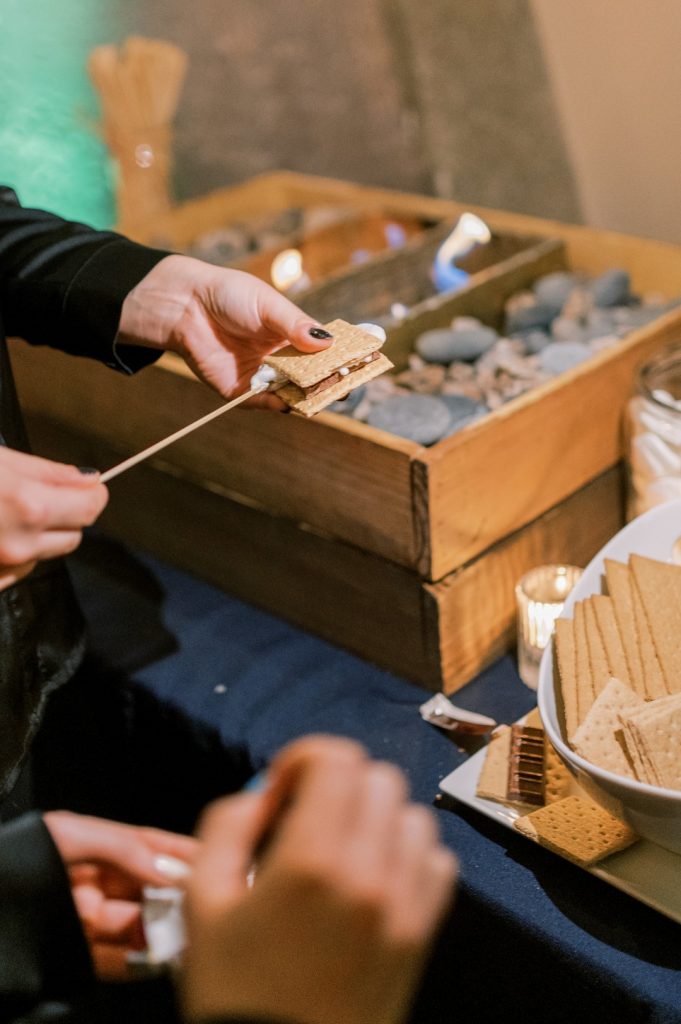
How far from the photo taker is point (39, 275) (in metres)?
1.15

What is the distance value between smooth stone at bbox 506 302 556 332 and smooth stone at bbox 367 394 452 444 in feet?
0.98

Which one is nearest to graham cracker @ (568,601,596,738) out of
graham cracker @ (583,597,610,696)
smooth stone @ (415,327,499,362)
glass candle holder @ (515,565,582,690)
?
graham cracker @ (583,597,610,696)

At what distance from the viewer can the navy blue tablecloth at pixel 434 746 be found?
84cm

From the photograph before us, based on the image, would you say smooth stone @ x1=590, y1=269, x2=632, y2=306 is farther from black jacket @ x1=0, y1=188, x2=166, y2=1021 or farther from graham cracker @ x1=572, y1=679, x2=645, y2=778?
graham cracker @ x1=572, y1=679, x2=645, y2=778

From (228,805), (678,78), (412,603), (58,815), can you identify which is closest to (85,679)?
(412,603)

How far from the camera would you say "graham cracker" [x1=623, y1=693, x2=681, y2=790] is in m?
0.78

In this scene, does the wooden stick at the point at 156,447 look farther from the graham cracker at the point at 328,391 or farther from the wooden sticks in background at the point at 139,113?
the wooden sticks in background at the point at 139,113

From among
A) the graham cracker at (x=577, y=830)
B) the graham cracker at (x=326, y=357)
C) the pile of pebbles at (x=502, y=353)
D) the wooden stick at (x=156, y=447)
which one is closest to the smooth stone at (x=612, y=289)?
the pile of pebbles at (x=502, y=353)

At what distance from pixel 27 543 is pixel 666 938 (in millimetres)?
608

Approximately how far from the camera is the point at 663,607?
0.94m

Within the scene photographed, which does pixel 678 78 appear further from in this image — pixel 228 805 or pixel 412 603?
pixel 228 805

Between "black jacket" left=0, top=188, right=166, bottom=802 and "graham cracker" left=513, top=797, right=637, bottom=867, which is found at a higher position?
"black jacket" left=0, top=188, right=166, bottom=802

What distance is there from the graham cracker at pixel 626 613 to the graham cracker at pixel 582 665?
33 mm

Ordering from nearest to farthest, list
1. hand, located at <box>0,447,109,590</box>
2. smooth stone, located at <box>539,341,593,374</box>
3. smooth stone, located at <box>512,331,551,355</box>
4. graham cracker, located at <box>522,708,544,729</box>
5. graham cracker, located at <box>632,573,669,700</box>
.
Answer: hand, located at <box>0,447,109,590</box> → graham cracker, located at <box>632,573,669,700</box> → graham cracker, located at <box>522,708,544,729</box> → smooth stone, located at <box>539,341,593,374</box> → smooth stone, located at <box>512,331,551,355</box>
